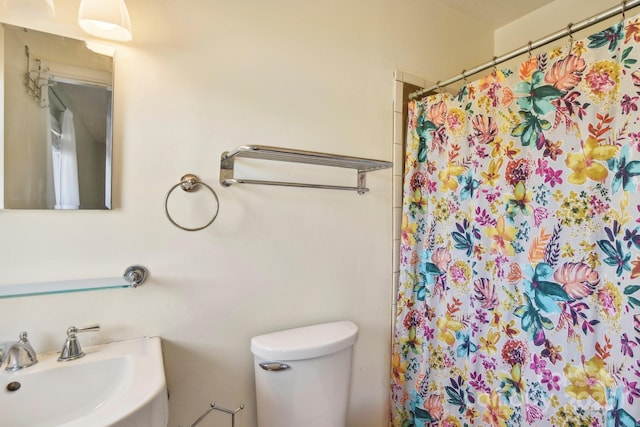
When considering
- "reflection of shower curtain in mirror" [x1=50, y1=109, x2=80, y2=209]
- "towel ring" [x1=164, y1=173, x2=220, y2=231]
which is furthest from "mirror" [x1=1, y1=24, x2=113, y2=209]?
"towel ring" [x1=164, y1=173, x2=220, y2=231]

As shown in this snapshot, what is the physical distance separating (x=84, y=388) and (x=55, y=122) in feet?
2.50

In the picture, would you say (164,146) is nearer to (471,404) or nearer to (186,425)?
(186,425)

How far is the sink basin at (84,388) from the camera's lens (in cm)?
72

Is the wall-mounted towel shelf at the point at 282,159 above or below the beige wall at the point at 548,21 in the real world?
below

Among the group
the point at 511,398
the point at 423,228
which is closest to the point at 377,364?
the point at 511,398

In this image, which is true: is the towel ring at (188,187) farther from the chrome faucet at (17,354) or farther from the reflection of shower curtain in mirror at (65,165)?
the chrome faucet at (17,354)

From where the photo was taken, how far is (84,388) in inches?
33.7

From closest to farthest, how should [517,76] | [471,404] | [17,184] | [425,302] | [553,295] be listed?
1. [17,184]
2. [553,295]
3. [517,76]
4. [471,404]
5. [425,302]

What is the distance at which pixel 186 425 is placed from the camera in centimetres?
112

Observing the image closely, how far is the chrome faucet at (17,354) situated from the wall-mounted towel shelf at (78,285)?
0.38ft

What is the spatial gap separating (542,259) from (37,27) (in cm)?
174

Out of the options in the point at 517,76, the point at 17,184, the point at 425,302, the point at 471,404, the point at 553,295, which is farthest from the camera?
the point at 425,302

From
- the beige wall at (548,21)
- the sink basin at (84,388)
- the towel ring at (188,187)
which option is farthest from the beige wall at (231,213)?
the beige wall at (548,21)

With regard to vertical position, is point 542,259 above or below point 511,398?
above
